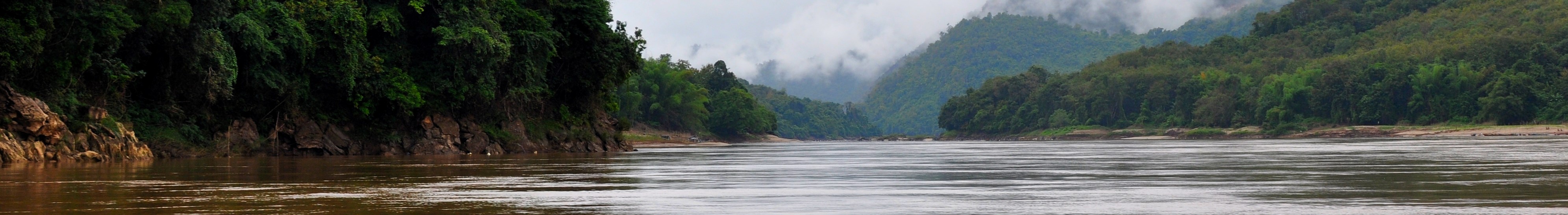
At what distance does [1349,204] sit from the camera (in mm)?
9055

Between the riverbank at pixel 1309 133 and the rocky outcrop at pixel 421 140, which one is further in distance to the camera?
the riverbank at pixel 1309 133

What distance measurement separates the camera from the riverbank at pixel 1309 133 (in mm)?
86312

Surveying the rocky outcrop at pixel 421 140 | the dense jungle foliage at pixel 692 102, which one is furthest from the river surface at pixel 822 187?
the dense jungle foliage at pixel 692 102

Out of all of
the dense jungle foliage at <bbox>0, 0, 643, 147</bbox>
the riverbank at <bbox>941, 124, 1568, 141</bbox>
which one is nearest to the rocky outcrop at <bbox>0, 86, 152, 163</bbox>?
the dense jungle foliage at <bbox>0, 0, 643, 147</bbox>

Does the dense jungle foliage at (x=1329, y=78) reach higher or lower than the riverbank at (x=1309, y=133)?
higher

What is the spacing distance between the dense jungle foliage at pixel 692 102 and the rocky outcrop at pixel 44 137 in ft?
167

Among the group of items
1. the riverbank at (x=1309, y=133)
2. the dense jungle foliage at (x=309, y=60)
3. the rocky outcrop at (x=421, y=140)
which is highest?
the dense jungle foliage at (x=309, y=60)

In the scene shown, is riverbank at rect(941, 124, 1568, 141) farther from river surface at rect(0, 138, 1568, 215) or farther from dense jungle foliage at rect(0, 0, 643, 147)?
river surface at rect(0, 138, 1568, 215)

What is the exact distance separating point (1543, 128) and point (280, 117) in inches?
3089

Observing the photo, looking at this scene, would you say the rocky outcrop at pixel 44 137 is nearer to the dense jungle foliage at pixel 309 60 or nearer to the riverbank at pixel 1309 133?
the dense jungle foliage at pixel 309 60

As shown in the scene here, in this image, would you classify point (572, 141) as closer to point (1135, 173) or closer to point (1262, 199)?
point (1135, 173)

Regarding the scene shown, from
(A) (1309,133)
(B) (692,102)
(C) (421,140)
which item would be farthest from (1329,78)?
(C) (421,140)

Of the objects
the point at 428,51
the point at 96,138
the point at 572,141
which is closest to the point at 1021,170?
the point at 96,138

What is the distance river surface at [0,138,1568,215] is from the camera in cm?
910
